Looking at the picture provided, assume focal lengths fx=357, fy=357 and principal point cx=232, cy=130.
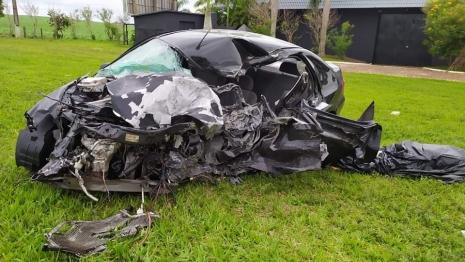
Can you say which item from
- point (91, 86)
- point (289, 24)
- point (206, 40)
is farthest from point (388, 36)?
point (91, 86)

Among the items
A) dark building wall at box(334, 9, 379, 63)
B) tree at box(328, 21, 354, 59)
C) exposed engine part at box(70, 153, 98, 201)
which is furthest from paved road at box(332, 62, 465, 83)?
exposed engine part at box(70, 153, 98, 201)

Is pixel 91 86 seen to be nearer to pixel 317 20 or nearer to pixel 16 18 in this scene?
pixel 317 20

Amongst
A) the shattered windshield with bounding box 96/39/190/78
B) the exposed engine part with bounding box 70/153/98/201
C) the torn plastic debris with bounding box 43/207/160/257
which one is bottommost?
the torn plastic debris with bounding box 43/207/160/257

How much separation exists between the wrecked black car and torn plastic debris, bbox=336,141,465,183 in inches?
15.9

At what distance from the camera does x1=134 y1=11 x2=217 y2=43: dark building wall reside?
19.0 metres

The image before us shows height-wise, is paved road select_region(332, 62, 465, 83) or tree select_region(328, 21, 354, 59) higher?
tree select_region(328, 21, 354, 59)

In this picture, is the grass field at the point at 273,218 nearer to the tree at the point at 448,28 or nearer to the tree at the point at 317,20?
the tree at the point at 448,28

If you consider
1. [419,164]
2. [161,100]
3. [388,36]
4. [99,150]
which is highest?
[388,36]

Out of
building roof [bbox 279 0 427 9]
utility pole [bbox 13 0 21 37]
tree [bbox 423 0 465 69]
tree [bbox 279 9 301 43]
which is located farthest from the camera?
utility pole [bbox 13 0 21 37]

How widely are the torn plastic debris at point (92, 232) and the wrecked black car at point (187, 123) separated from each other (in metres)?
0.27

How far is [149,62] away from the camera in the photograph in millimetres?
3475

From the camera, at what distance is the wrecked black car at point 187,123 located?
2.44 metres

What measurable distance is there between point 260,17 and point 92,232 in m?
21.2

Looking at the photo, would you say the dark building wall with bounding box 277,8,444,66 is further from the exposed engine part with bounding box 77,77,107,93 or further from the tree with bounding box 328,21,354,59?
the exposed engine part with bounding box 77,77,107,93
